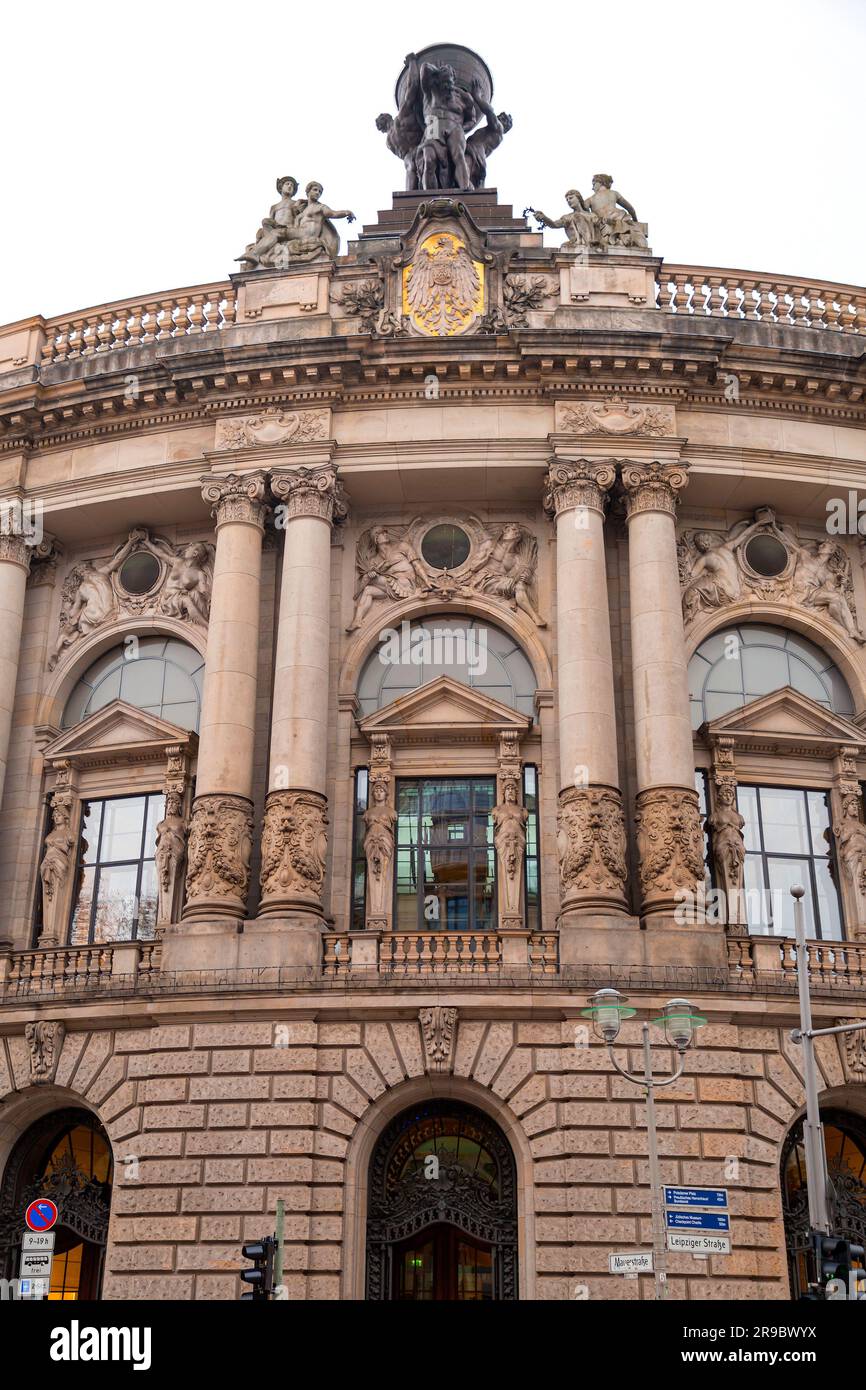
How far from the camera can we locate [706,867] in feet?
85.9

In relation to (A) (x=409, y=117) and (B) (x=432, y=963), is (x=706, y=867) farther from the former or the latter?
(A) (x=409, y=117)

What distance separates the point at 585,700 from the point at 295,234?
1282 centimetres

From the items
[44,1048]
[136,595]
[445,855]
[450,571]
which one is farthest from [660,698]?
[44,1048]

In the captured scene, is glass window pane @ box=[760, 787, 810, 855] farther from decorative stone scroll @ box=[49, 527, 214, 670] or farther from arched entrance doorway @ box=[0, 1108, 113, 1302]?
arched entrance doorway @ box=[0, 1108, 113, 1302]

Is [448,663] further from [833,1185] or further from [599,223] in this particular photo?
[833,1185]

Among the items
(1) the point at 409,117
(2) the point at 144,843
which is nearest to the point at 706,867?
(2) the point at 144,843

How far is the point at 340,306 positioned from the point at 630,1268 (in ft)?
64.9

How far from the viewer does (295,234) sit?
1198 inches

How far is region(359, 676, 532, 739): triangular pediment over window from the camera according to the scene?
87.9 feet

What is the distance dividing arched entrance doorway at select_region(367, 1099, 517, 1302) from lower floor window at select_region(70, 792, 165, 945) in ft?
22.2

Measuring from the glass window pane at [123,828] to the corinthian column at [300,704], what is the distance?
376 cm

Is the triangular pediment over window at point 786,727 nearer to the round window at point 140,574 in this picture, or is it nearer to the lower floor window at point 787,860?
the lower floor window at point 787,860

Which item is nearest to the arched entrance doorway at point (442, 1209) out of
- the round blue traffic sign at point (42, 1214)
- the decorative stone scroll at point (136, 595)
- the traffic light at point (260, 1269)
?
the traffic light at point (260, 1269)

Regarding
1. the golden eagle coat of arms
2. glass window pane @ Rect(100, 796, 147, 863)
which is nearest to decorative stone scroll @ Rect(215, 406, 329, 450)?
the golden eagle coat of arms
